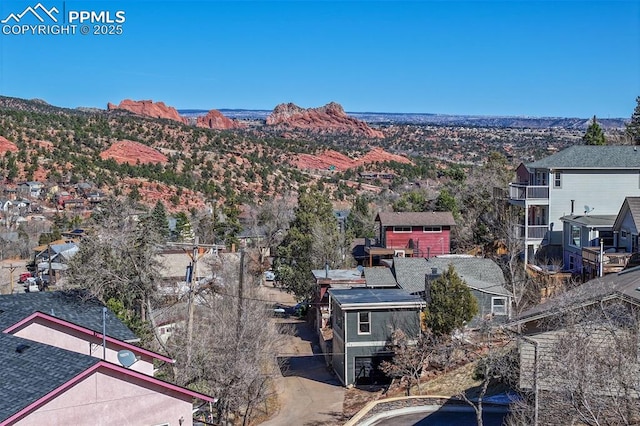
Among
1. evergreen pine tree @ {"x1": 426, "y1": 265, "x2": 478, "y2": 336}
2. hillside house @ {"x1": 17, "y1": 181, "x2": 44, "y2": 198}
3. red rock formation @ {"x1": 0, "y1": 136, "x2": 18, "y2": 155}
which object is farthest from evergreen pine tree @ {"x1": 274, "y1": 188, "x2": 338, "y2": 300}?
red rock formation @ {"x1": 0, "y1": 136, "x2": 18, "y2": 155}

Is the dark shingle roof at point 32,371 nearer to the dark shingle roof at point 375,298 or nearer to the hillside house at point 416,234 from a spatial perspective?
the dark shingle roof at point 375,298

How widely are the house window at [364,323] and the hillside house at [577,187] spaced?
496 inches

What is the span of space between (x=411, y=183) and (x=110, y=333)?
308 ft

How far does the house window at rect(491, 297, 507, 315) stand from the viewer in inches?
1401

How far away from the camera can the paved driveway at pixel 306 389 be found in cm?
2805

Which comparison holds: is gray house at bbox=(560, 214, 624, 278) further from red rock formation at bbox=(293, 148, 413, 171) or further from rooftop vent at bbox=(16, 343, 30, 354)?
red rock formation at bbox=(293, 148, 413, 171)

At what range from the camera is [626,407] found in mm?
15930

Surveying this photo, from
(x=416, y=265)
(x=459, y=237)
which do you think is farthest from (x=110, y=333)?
(x=459, y=237)

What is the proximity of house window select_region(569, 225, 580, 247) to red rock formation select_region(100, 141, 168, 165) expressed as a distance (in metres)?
66.9

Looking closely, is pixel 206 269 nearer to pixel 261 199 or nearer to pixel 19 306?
pixel 19 306

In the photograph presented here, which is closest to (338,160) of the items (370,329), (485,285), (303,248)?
(303,248)

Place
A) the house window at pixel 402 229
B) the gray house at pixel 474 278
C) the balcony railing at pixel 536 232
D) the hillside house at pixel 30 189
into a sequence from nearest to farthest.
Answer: the gray house at pixel 474 278
the balcony railing at pixel 536 232
the house window at pixel 402 229
the hillside house at pixel 30 189

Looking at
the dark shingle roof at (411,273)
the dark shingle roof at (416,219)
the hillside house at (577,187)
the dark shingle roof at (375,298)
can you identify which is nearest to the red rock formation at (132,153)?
the dark shingle roof at (416,219)

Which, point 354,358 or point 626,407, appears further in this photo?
point 354,358
